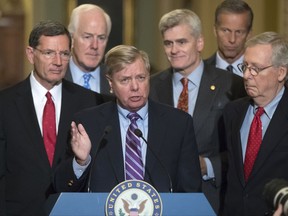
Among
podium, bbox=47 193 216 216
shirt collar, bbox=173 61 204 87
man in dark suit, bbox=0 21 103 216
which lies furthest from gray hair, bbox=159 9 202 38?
podium, bbox=47 193 216 216

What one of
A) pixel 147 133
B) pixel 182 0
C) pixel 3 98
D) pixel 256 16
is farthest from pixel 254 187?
pixel 182 0

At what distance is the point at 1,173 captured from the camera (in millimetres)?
4746

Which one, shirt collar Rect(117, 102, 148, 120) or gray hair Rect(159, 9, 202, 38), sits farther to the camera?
gray hair Rect(159, 9, 202, 38)

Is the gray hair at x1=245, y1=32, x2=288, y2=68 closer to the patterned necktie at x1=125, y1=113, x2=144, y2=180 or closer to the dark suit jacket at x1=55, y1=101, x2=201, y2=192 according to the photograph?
the dark suit jacket at x1=55, y1=101, x2=201, y2=192

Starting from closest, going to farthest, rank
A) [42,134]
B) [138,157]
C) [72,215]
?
1. [72,215]
2. [138,157]
3. [42,134]

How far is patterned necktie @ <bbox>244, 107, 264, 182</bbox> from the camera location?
15.6 feet

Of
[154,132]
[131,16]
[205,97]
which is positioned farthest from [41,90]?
[131,16]

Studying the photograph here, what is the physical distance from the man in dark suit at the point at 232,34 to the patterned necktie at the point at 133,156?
5.44 ft

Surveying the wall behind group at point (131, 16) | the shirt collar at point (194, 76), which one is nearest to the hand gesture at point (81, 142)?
the shirt collar at point (194, 76)

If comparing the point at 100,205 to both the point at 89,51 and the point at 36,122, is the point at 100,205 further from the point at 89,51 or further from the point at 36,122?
the point at 89,51

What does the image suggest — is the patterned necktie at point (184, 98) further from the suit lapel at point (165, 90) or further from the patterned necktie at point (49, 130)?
the patterned necktie at point (49, 130)

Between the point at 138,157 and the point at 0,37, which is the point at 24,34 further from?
the point at 138,157

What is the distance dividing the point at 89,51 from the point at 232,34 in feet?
3.06

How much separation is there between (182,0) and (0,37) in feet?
5.77
